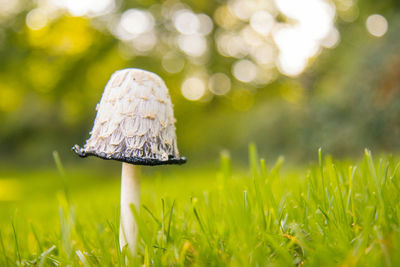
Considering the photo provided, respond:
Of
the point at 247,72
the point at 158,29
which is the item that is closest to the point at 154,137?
the point at 158,29

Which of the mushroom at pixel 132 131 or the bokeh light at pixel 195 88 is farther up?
the bokeh light at pixel 195 88

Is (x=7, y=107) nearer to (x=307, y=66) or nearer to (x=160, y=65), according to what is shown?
(x=160, y=65)

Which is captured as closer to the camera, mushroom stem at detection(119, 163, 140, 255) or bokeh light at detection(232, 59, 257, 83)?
mushroom stem at detection(119, 163, 140, 255)

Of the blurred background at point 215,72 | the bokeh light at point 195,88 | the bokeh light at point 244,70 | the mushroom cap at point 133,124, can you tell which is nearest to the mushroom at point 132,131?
the mushroom cap at point 133,124

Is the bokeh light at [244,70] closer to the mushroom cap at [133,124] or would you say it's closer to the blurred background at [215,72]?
the blurred background at [215,72]

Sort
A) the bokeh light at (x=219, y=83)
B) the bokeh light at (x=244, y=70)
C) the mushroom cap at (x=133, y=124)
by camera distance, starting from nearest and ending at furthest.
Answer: the mushroom cap at (x=133, y=124) < the bokeh light at (x=244, y=70) < the bokeh light at (x=219, y=83)

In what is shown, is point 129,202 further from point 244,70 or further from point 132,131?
point 244,70

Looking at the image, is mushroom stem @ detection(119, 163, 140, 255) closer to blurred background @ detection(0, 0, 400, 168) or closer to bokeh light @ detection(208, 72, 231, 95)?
blurred background @ detection(0, 0, 400, 168)

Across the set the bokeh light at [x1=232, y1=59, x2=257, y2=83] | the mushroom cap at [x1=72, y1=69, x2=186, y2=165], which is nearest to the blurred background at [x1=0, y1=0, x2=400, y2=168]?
the bokeh light at [x1=232, y1=59, x2=257, y2=83]

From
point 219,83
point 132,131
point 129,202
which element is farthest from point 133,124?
point 219,83
